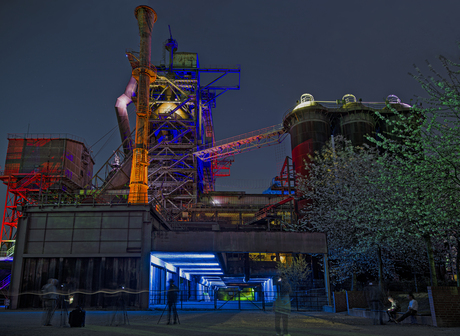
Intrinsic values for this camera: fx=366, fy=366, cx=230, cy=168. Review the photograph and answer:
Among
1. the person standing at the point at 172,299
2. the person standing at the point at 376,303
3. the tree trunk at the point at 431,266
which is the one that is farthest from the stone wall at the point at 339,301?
the person standing at the point at 172,299

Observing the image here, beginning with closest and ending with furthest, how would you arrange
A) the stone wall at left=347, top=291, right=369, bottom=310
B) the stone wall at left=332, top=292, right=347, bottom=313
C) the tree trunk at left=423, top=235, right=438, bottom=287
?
the tree trunk at left=423, top=235, right=438, bottom=287 → the stone wall at left=347, top=291, right=369, bottom=310 → the stone wall at left=332, top=292, right=347, bottom=313

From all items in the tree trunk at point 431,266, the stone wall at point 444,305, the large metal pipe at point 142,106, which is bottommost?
the stone wall at point 444,305

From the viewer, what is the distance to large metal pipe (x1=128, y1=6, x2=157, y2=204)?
41000mm

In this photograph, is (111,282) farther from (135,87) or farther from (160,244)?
(135,87)

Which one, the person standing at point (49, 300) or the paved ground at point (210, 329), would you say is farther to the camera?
the person standing at point (49, 300)

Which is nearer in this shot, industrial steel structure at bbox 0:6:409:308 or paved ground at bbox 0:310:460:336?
paved ground at bbox 0:310:460:336

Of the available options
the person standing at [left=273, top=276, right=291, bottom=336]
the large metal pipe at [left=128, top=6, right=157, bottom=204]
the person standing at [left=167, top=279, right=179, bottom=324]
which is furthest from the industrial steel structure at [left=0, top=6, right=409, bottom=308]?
the person standing at [left=273, top=276, right=291, bottom=336]

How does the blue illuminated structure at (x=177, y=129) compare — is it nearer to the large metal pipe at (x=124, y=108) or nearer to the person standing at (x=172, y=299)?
the large metal pipe at (x=124, y=108)

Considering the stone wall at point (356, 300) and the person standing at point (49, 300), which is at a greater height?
the person standing at point (49, 300)

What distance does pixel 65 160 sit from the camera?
6225 centimetres

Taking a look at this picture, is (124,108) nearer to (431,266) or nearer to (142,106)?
(142,106)

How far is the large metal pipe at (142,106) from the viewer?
4100 cm

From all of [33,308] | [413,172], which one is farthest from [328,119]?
[33,308]

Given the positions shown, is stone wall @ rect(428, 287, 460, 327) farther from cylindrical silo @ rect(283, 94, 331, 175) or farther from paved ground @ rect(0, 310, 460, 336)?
cylindrical silo @ rect(283, 94, 331, 175)
